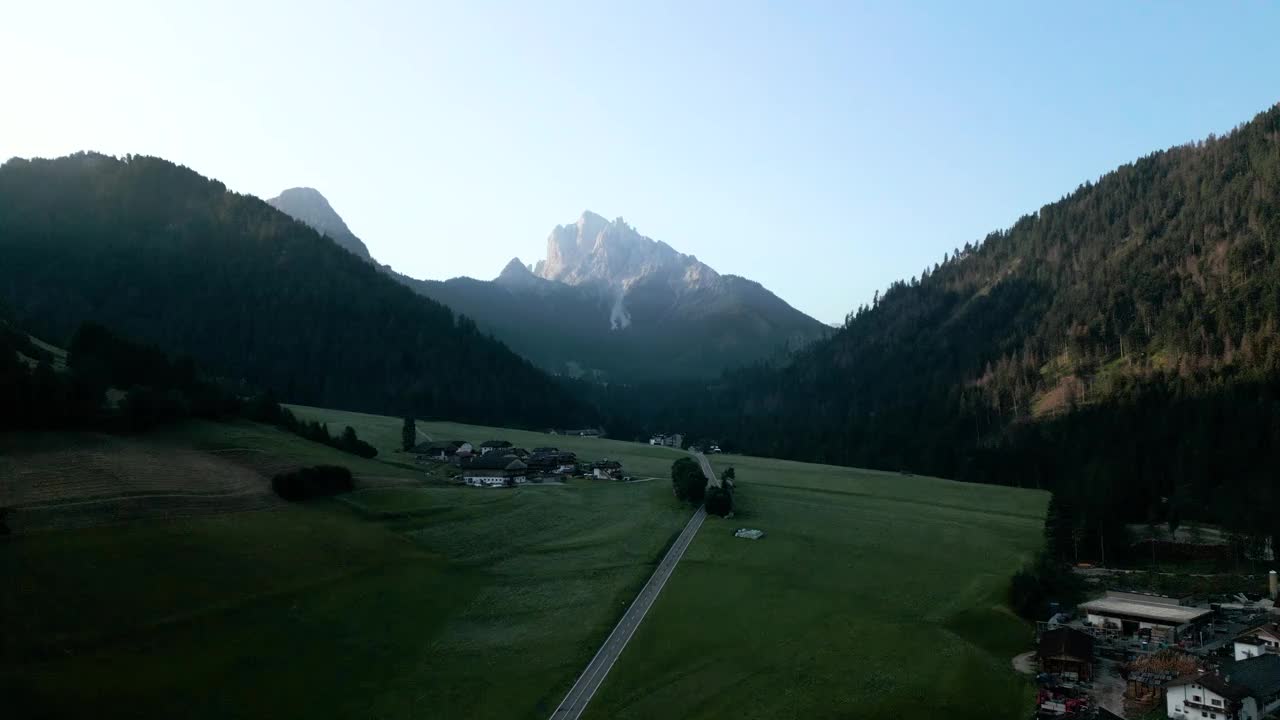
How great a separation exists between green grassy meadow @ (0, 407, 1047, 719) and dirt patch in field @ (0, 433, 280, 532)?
1.86 meters

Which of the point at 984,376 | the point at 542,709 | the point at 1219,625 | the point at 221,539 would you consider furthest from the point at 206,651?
the point at 984,376

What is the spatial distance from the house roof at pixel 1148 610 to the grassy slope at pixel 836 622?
20.5 ft

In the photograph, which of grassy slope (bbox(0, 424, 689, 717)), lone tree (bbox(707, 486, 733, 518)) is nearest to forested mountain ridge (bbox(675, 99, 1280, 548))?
lone tree (bbox(707, 486, 733, 518))

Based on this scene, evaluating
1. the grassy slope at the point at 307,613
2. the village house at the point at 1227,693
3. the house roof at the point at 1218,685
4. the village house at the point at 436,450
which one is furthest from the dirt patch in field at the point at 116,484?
the house roof at the point at 1218,685

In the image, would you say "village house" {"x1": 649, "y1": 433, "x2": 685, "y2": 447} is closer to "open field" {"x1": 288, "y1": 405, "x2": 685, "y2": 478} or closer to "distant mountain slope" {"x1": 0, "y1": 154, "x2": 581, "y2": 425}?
"distant mountain slope" {"x1": 0, "y1": 154, "x2": 581, "y2": 425}

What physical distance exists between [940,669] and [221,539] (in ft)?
145

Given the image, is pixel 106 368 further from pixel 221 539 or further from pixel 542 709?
pixel 542 709

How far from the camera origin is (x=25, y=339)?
84188 millimetres

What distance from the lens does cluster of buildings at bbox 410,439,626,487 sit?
3703 inches

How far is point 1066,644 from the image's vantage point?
4531cm

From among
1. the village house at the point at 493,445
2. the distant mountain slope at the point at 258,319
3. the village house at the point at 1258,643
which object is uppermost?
the distant mountain slope at the point at 258,319

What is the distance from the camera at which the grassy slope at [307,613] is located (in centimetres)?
3728

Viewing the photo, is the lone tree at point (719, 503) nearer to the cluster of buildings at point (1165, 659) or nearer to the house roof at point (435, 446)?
the cluster of buildings at point (1165, 659)

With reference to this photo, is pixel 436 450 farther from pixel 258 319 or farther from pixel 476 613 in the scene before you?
pixel 258 319
